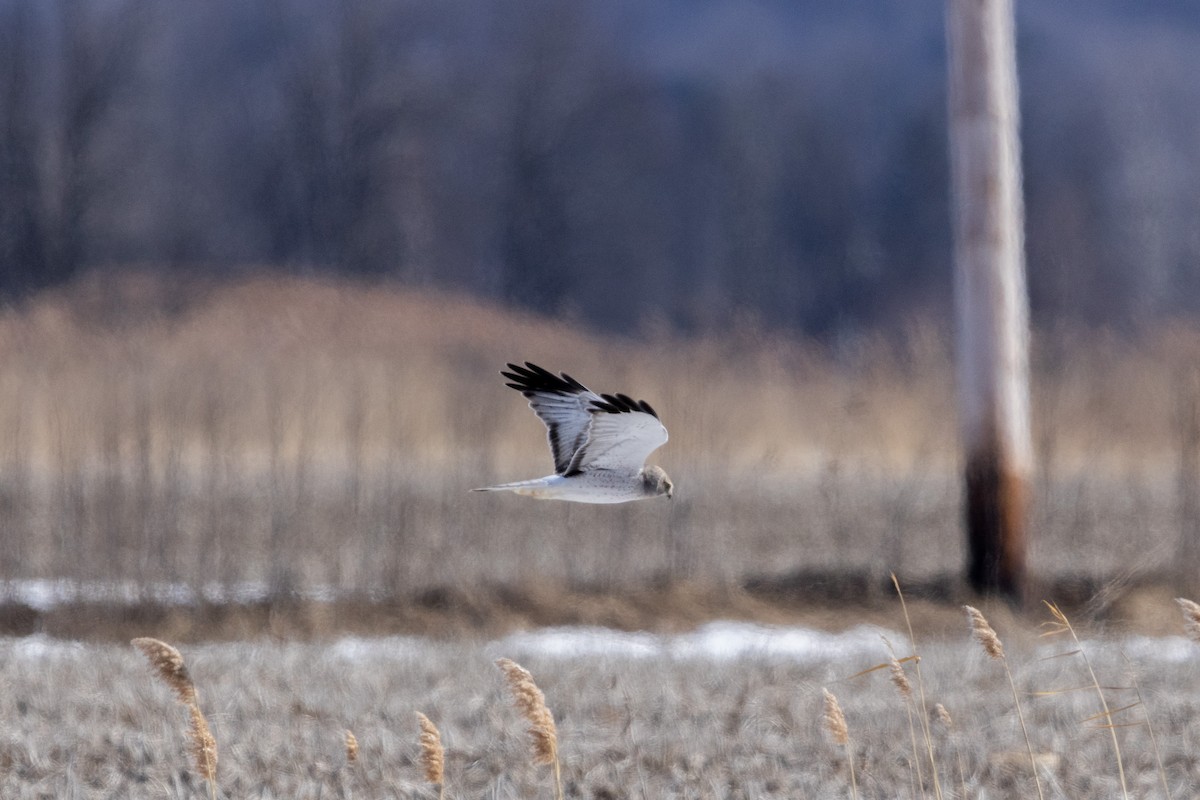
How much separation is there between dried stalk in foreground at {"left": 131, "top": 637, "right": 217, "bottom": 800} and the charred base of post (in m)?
5.25

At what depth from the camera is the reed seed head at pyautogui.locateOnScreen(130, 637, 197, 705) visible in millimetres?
2787

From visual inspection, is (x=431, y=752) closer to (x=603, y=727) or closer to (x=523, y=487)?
(x=523, y=487)

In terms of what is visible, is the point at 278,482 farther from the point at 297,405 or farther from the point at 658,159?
the point at 658,159

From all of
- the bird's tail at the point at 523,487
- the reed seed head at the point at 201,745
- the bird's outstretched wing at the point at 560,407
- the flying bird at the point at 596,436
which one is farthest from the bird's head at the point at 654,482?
the reed seed head at the point at 201,745

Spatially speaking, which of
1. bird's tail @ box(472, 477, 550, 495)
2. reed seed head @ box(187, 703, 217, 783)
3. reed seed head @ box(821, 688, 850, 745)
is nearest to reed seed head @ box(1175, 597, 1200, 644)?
reed seed head @ box(821, 688, 850, 745)

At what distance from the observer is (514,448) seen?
959cm

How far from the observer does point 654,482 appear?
348cm

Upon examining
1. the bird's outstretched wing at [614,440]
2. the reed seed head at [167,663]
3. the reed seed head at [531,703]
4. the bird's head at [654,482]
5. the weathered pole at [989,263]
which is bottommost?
the reed seed head at [531,703]

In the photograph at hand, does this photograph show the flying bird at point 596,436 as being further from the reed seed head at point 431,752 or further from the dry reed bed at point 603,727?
the dry reed bed at point 603,727

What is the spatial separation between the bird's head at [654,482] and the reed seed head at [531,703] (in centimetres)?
68

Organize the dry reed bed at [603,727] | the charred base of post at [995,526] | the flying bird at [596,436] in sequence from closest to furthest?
the flying bird at [596,436] → the dry reed bed at [603,727] → the charred base of post at [995,526]

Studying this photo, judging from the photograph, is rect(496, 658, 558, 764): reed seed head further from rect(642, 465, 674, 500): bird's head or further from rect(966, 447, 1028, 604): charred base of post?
rect(966, 447, 1028, 604): charred base of post

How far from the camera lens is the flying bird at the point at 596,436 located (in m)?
3.32

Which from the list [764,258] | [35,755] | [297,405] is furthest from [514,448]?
[764,258]
